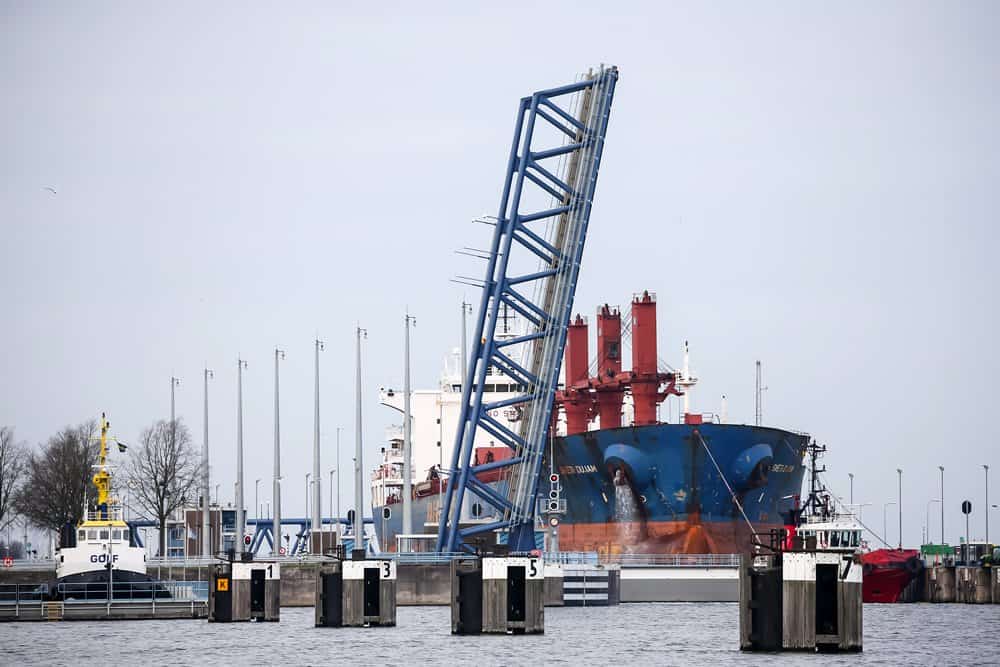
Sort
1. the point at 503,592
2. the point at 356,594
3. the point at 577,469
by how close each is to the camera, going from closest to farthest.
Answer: the point at 503,592, the point at 356,594, the point at 577,469

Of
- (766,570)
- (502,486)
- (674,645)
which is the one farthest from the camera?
(502,486)

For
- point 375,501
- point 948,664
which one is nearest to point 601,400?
point 375,501

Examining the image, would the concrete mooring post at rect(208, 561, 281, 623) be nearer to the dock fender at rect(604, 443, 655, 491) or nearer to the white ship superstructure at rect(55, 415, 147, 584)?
the white ship superstructure at rect(55, 415, 147, 584)

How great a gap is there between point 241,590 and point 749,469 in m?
24.0

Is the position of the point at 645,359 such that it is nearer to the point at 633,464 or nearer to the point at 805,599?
the point at 633,464

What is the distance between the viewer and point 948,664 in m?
34.8

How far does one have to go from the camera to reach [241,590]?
4616 centimetres

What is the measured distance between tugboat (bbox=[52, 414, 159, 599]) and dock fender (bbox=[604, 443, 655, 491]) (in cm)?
1987

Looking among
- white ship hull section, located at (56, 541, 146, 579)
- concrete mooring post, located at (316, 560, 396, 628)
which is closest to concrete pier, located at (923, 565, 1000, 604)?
concrete mooring post, located at (316, 560, 396, 628)

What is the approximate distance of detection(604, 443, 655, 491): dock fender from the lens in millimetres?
64688

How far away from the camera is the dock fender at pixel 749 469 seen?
64.8 metres

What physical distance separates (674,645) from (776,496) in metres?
27.9

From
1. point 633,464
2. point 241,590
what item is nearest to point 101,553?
point 241,590

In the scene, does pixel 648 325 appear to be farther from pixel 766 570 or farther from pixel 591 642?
pixel 766 570
